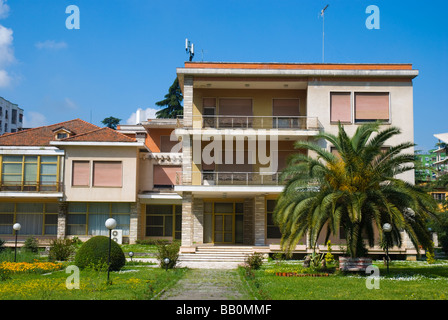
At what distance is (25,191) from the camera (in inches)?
1271

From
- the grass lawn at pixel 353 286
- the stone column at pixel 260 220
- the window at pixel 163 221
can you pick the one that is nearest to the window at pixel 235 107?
the stone column at pixel 260 220

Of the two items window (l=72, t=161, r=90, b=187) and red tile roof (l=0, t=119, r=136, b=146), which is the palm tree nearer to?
red tile roof (l=0, t=119, r=136, b=146)

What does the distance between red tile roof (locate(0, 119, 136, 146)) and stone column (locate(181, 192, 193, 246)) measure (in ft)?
22.4

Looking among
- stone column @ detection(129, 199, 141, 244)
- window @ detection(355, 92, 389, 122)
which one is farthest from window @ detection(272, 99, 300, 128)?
stone column @ detection(129, 199, 141, 244)

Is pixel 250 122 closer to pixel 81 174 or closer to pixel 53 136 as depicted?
pixel 81 174

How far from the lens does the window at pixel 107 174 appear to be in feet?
105

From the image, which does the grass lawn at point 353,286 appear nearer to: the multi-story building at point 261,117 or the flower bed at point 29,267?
the flower bed at point 29,267

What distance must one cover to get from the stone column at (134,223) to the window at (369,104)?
48.4ft

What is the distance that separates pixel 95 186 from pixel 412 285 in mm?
21734

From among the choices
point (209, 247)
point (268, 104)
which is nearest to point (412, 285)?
point (209, 247)

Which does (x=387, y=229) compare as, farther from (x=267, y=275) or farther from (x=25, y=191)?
(x=25, y=191)

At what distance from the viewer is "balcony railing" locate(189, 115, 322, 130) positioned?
1143 inches

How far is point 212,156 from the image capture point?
29609 millimetres

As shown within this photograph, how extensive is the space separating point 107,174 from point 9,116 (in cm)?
5683
